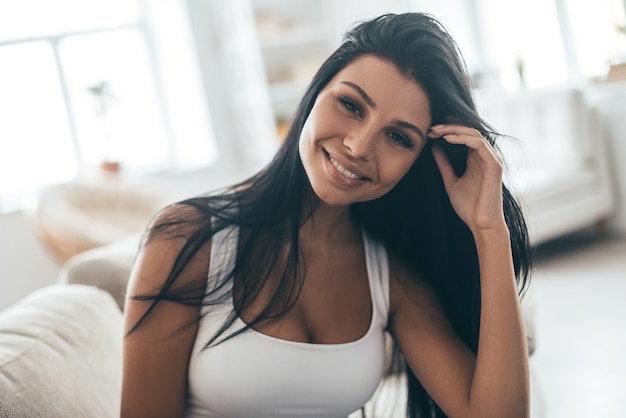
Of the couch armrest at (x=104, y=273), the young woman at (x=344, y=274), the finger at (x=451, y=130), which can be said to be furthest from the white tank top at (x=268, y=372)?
the couch armrest at (x=104, y=273)

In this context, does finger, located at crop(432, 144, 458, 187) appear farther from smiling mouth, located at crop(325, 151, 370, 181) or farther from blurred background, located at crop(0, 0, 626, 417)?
blurred background, located at crop(0, 0, 626, 417)

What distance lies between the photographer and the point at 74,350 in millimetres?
1437

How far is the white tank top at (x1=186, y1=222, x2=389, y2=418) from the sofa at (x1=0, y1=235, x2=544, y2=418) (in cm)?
19

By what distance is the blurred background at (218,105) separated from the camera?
175 inches

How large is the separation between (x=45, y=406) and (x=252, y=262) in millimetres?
448

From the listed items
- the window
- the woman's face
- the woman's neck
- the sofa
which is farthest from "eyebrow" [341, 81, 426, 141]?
the window

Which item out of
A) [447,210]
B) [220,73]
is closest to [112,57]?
[220,73]

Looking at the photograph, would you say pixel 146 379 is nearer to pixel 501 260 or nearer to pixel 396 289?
pixel 396 289

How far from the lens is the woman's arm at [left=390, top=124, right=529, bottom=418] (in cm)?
138

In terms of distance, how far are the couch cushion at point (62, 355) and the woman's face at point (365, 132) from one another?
527mm

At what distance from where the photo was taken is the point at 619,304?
10.9 feet

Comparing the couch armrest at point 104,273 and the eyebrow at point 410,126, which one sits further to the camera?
the couch armrest at point 104,273

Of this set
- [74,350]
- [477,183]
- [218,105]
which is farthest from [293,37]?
[74,350]

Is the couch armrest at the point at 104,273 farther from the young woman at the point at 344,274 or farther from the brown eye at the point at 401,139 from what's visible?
the brown eye at the point at 401,139
